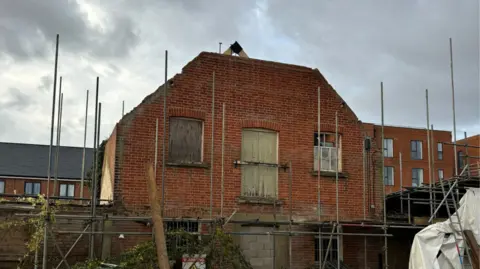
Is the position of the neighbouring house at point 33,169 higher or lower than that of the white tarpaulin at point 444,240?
higher

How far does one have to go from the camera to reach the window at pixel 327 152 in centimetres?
1634

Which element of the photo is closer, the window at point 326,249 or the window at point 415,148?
the window at point 326,249

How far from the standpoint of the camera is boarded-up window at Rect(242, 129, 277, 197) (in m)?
15.5

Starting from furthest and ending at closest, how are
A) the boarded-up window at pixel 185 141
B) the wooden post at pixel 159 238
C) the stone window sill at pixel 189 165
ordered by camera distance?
the boarded-up window at pixel 185 141 → the stone window sill at pixel 189 165 → the wooden post at pixel 159 238

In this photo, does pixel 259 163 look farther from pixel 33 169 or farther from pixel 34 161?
pixel 34 161

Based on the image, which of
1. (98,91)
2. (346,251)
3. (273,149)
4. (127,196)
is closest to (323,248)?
(346,251)

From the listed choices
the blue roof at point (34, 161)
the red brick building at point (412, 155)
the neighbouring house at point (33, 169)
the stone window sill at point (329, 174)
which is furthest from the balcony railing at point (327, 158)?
the blue roof at point (34, 161)

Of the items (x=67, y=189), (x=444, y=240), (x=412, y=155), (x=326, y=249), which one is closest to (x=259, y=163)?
(x=326, y=249)

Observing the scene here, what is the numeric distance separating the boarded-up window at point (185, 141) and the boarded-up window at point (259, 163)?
1.39 meters

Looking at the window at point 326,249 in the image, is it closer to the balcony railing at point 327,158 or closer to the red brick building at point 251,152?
the red brick building at point 251,152

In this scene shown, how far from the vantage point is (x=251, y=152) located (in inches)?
616

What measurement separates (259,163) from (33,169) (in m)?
44.6

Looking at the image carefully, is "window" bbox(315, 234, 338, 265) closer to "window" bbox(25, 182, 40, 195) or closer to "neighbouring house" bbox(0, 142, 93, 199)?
"neighbouring house" bbox(0, 142, 93, 199)

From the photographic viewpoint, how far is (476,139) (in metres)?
47.3
